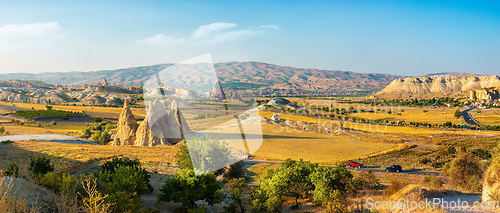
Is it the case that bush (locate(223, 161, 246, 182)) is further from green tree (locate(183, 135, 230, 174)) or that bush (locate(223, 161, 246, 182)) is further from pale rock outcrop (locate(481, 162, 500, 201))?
pale rock outcrop (locate(481, 162, 500, 201))

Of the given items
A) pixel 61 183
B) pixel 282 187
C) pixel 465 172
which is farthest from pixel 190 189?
pixel 465 172

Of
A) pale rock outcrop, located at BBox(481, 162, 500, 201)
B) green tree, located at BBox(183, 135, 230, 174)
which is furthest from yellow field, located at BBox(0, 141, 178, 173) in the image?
pale rock outcrop, located at BBox(481, 162, 500, 201)

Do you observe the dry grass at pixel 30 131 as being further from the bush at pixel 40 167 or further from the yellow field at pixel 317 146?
the yellow field at pixel 317 146

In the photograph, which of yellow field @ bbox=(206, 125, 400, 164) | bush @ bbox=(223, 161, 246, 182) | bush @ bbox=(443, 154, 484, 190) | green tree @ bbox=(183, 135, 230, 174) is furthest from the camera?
yellow field @ bbox=(206, 125, 400, 164)

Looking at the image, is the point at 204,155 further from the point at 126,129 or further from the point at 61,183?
the point at 126,129

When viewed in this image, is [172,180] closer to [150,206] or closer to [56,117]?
[150,206]

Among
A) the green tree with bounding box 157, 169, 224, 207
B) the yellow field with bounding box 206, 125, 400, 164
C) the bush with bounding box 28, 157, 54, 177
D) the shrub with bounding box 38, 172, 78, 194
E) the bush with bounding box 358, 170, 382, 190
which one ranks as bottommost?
the yellow field with bounding box 206, 125, 400, 164

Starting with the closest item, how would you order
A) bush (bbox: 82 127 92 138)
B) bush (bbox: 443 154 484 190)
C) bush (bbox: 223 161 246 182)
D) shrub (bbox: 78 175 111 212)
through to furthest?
shrub (bbox: 78 175 111 212), bush (bbox: 443 154 484 190), bush (bbox: 223 161 246 182), bush (bbox: 82 127 92 138)
